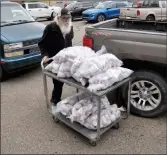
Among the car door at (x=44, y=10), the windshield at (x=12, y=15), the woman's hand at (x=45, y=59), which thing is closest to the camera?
the woman's hand at (x=45, y=59)

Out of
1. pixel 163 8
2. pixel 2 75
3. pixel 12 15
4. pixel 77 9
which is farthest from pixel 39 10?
pixel 2 75

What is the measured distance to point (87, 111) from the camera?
3012 millimetres

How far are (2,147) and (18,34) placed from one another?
285cm

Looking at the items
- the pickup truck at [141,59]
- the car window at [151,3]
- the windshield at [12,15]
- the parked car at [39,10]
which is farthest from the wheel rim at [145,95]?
the parked car at [39,10]

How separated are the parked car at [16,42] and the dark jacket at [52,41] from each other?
1.65 metres

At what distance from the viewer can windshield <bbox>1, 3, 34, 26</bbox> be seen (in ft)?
17.5

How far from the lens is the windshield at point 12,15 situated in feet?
17.5

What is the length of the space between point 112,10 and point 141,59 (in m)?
14.2

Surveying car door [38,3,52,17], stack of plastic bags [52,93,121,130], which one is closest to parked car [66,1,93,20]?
car door [38,3,52,17]

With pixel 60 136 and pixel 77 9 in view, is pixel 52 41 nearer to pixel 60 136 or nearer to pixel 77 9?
pixel 60 136

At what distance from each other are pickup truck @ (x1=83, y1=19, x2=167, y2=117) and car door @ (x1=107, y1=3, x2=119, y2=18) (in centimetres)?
1333

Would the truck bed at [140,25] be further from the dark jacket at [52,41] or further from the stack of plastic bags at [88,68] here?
the stack of plastic bags at [88,68]

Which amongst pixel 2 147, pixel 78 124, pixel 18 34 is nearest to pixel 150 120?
pixel 78 124

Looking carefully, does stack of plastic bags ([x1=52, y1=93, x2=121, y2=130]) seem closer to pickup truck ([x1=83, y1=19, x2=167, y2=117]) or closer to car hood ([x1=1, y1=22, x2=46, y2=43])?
pickup truck ([x1=83, y1=19, x2=167, y2=117])
